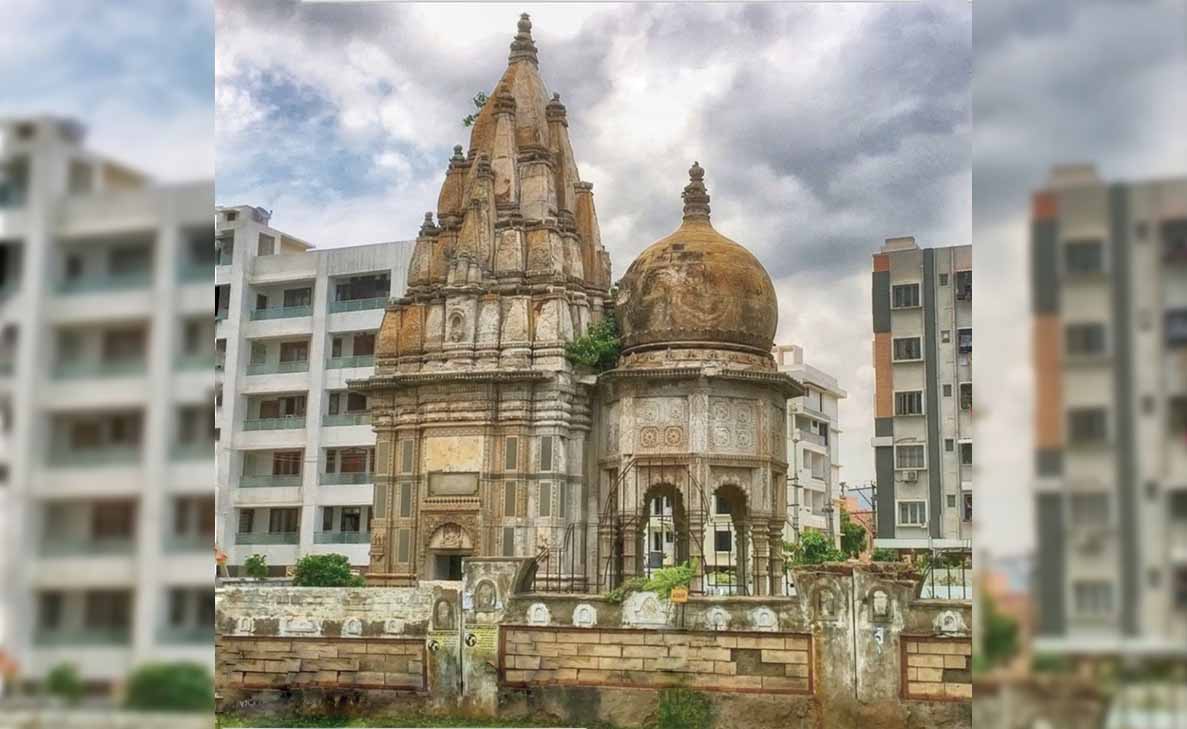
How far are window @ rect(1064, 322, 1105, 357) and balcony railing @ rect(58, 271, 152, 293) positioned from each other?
2724mm

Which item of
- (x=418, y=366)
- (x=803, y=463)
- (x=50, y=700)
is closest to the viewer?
(x=50, y=700)

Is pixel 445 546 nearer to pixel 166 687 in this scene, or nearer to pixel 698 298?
pixel 698 298

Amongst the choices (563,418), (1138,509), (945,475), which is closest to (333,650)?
(563,418)

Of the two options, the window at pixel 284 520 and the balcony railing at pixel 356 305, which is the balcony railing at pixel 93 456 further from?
the window at pixel 284 520

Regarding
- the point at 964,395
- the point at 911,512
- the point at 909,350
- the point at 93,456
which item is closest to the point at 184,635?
the point at 93,456

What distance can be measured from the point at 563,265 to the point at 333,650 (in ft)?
24.1

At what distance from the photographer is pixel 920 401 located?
25.4m

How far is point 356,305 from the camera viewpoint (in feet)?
108

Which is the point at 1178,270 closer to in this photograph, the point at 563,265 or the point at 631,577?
the point at 631,577

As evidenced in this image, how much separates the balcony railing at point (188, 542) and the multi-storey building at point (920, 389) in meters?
21.7

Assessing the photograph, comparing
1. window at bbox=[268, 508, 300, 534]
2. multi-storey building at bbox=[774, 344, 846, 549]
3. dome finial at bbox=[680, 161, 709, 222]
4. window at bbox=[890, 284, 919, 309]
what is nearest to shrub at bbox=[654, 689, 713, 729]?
dome finial at bbox=[680, 161, 709, 222]

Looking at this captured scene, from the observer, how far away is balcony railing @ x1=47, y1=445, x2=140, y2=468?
140 inches

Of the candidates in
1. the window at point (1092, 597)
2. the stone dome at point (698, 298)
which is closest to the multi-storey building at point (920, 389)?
the stone dome at point (698, 298)

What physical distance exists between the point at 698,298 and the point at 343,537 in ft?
55.1
